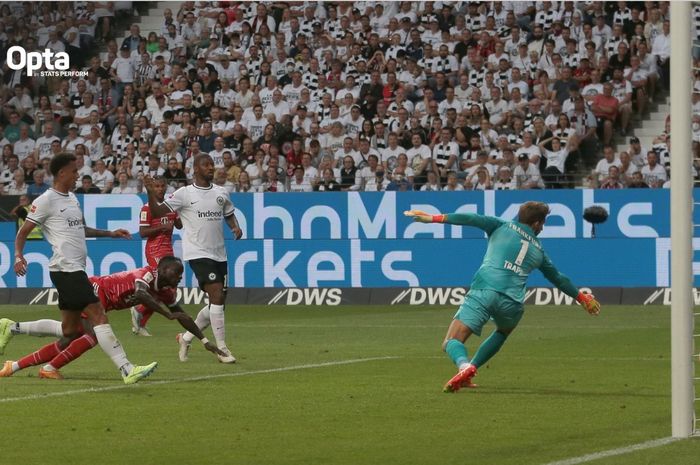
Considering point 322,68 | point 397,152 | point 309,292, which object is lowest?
point 309,292

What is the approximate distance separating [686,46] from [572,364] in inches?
255

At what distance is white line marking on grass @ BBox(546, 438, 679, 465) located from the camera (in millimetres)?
8922

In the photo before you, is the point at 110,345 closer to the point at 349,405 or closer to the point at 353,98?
the point at 349,405

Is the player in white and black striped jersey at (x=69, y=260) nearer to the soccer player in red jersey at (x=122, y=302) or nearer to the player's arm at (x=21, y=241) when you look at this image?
the player's arm at (x=21, y=241)

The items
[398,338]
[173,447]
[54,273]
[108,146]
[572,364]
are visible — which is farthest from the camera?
[108,146]

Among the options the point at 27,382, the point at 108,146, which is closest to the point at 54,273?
the point at 27,382

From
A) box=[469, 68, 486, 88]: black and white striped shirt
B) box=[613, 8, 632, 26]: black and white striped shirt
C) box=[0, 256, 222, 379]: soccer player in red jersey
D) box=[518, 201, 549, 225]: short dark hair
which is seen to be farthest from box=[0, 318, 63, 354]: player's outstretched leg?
box=[613, 8, 632, 26]: black and white striped shirt

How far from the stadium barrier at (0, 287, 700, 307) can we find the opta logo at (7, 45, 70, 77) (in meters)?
8.07

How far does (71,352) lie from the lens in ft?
46.0

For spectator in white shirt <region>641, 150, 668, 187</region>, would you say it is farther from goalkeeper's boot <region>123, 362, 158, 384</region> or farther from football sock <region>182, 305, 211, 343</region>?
goalkeeper's boot <region>123, 362, 158, 384</region>

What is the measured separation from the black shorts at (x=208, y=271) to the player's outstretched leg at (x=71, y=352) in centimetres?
280

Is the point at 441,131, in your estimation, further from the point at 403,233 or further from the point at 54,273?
the point at 54,273

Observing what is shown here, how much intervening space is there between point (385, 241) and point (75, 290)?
13.8 meters

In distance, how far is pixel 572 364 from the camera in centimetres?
1581
